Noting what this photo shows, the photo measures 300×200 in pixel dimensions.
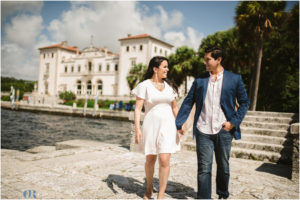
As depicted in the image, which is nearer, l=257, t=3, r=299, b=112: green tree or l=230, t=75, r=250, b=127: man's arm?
l=230, t=75, r=250, b=127: man's arm

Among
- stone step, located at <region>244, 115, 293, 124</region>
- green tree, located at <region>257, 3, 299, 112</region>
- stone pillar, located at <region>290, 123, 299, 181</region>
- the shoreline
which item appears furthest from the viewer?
the shoreline

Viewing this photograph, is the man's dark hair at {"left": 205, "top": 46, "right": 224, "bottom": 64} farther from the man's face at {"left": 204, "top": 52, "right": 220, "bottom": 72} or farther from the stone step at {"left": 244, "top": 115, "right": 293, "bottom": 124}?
the stone step at {"left": 244, "top": 115, "right": 293, "bottom": 124}

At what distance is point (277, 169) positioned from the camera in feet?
16.6

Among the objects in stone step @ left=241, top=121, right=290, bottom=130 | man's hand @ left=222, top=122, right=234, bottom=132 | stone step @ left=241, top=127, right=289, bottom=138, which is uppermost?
man's hand @ left=222, top=122, right=234, bottom=132

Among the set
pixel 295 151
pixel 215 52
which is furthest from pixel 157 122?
pixel 295 151

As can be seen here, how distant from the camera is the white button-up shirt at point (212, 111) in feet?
9.32

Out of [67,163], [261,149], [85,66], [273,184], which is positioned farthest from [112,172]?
[85,66]

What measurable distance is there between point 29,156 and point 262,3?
1717cm

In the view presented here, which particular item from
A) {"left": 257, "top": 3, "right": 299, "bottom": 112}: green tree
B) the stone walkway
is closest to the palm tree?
{"left": 257, "top": 3, "right": 299, "bottom": 112}: green tree

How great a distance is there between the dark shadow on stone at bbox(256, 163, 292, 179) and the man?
237 centimetres

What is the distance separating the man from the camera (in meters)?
2.81

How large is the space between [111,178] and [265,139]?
4.58 metres

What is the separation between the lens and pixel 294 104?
64.5ft

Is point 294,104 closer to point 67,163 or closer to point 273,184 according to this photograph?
point 273,184
